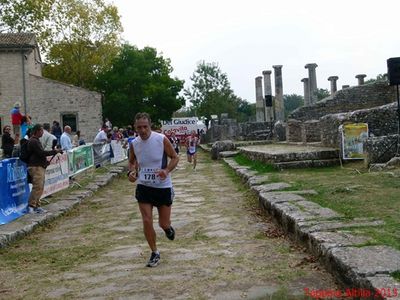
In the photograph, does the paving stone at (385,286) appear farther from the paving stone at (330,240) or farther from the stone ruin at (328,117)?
the stone ruin at (328,117)

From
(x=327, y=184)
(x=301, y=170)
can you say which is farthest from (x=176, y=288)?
(x=301, y=170)

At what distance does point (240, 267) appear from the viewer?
200 inches

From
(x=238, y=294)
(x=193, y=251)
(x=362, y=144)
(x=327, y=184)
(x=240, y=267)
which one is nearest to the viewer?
(x=238, y=294)

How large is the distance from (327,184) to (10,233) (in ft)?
17.6

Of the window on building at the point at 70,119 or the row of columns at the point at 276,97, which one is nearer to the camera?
the window on building at the point at 70,119

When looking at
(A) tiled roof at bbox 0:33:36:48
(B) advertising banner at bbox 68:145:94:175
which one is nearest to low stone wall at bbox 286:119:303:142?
(B) advertising banner at bbox 68:145:94:175

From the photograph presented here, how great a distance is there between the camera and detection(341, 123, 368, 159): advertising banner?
12.6 meters

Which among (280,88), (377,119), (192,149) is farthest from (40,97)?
(377,119)

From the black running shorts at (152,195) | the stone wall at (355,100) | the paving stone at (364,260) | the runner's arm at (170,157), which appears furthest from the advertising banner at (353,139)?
the stone wall at (355,100)

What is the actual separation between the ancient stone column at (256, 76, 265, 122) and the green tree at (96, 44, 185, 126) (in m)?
6.84

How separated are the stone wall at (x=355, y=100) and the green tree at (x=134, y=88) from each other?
19.6m

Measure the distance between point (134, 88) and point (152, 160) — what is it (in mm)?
37407

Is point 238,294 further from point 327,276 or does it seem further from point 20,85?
point 20,85

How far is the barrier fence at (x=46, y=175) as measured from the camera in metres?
8.47
